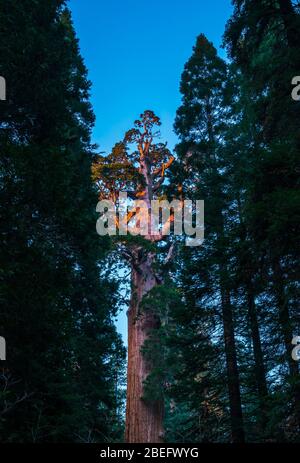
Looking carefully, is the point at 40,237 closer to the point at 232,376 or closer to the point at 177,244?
the point at 232,376

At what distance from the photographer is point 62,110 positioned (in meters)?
8.52

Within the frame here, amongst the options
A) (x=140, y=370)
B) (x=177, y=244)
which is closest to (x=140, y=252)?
(x=177, y=244)

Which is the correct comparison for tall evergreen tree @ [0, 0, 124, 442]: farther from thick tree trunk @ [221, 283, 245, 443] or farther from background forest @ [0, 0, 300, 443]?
thick tree trunk @ [221, 283, 245, 443]

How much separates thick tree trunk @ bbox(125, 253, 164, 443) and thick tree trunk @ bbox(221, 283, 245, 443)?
120 inches

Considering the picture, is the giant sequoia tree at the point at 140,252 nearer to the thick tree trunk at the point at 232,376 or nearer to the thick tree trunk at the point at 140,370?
the thick tree trunk at the point at 140,370

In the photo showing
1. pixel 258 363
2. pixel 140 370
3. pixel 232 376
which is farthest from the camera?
pixel 140 370

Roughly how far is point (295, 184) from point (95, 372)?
782cm

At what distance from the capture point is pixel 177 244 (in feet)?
45.8

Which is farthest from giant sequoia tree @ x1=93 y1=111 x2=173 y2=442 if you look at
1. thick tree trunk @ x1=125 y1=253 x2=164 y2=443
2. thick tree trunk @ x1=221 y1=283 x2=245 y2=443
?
thick tree trunk @ x1=221 y1=283 x2=245 y2=443

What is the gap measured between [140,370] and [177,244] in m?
4.92

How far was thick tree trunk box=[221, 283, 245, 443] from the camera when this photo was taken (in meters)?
Answer: 8.48

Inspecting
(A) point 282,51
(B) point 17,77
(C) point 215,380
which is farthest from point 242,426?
(B) point 17,77

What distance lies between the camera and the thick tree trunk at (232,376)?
8.48 metres

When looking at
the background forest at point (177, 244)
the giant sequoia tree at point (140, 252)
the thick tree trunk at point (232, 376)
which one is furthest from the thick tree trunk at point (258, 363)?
the giant sequoia tree at point (140, 252)
